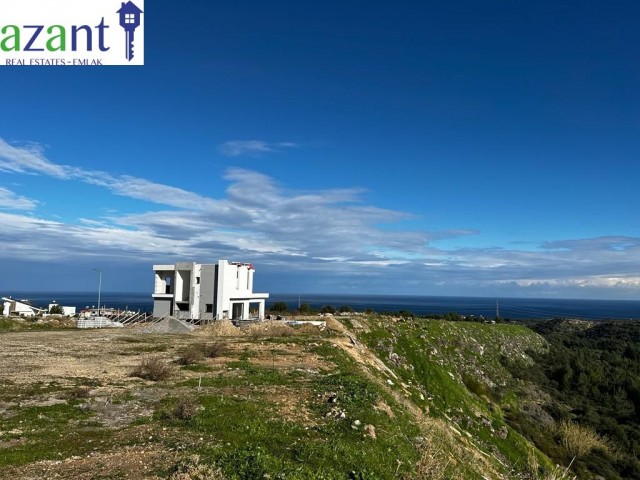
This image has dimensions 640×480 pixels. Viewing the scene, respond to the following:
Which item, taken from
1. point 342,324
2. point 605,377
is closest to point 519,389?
point 605,377

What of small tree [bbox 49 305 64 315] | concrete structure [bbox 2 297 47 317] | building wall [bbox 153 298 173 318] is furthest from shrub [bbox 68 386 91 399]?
concrete structure [bbox 2 297 47 317]

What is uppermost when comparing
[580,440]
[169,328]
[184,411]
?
[184,411]

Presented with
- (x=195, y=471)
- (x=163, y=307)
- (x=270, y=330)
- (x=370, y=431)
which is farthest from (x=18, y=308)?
(x=195, y=471)

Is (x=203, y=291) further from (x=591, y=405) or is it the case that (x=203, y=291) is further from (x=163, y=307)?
(x=591, y=405)

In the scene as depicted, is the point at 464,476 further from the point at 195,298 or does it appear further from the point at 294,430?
the point at 195,298

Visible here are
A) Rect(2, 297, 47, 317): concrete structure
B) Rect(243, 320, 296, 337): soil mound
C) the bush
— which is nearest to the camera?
the bush

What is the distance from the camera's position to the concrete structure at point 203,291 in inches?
2057

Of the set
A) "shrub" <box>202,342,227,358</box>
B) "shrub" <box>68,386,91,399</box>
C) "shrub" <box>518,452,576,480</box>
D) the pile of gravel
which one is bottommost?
"shrub" <box>518,452,576,480</box>

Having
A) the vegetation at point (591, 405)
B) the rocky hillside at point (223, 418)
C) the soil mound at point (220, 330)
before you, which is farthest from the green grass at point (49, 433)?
the vegetation at point (591, 405)

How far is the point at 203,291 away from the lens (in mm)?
52750

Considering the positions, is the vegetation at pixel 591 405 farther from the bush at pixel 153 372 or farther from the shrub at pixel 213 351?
the bush at pixel 153 372

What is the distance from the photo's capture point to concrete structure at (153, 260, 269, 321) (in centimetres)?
5225

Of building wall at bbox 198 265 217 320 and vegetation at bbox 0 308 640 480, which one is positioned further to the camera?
building wall at bbox 198 265 217 320

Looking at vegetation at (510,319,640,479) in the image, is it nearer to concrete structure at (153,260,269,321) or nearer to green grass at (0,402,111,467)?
green grass at (0,402,111,467)
